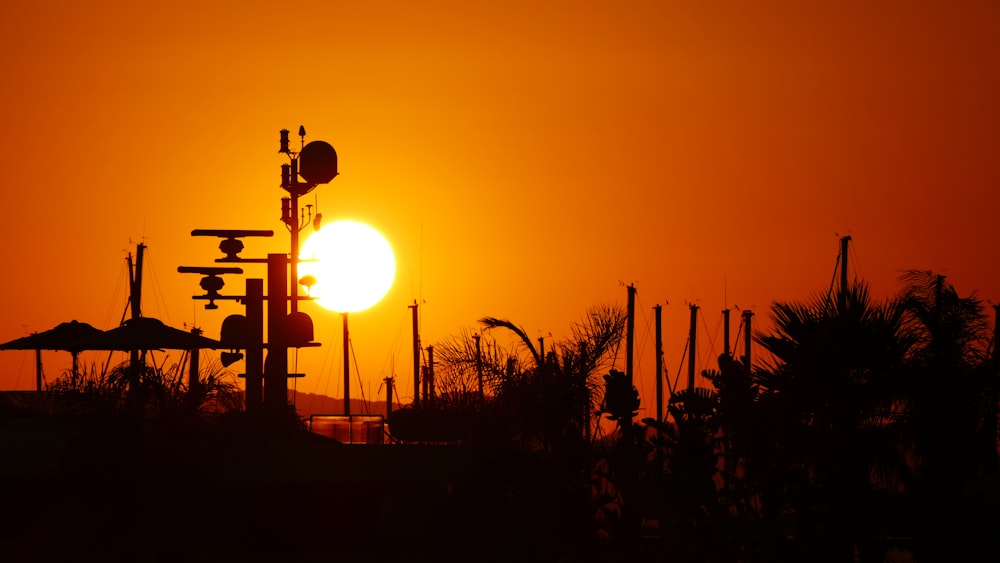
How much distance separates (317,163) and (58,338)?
599cm

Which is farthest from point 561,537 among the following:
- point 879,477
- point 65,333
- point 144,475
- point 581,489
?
point 65,333

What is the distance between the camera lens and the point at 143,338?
900 inches

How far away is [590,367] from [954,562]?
7.25 m

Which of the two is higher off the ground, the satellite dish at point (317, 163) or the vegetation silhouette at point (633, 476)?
the satellite dish at point (317, 163)

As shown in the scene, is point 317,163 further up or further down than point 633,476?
further up

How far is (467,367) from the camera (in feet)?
82.0

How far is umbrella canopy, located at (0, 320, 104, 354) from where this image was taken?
23562 millimetres

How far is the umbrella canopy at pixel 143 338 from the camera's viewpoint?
22.8 meters

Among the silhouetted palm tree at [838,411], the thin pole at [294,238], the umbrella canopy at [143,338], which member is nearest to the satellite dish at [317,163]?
the thin pole at [294,238]

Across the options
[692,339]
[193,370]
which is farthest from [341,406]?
[193,370]

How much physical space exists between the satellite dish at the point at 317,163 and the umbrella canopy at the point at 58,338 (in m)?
5.06

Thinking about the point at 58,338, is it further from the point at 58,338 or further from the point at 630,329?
the point at 630,329

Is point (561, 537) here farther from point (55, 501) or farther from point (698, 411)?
point (55, 501)

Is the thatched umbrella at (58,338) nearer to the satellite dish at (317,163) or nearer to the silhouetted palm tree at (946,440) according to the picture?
the satellite dish at (317,163)
